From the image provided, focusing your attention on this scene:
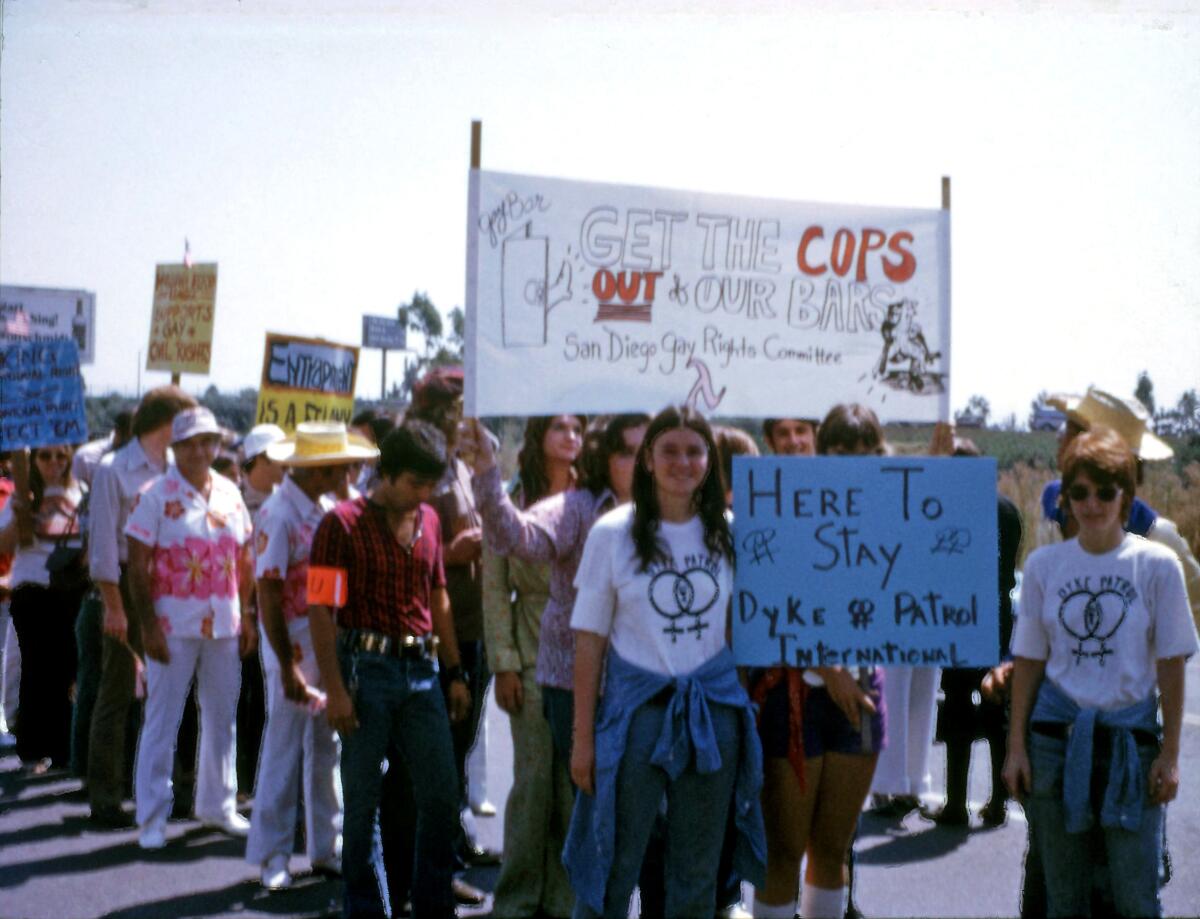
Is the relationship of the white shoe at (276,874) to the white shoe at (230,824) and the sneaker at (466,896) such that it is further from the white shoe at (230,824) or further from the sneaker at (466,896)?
the white shoe at (230,824)

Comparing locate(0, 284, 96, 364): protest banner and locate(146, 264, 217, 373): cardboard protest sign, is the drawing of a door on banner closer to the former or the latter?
locate(146, 264, 217, 373): cardboard protest sign

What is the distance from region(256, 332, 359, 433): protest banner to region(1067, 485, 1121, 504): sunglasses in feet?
17.0

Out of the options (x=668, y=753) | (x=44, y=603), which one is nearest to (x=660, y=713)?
(x=668, y=753)

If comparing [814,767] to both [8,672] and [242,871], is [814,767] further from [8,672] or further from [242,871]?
[8,672]

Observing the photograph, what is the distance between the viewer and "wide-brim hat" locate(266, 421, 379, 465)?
619cm

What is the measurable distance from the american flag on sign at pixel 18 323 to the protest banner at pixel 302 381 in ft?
6.90

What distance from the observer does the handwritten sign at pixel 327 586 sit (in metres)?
5.20

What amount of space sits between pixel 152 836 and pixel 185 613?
1.04 meters

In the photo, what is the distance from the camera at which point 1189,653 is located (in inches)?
174

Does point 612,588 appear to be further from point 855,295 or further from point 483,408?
point 855,295

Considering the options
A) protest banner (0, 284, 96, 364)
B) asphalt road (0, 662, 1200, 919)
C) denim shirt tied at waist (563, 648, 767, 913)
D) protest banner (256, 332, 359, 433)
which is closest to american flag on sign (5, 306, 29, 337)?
protest banner (0, 284, 96, 364)

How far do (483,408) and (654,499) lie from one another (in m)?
0.75

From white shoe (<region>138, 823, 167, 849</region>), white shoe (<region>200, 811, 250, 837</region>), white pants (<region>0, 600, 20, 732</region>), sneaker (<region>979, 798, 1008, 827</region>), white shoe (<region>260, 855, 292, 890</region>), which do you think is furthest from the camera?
white pants (<region>0, 600, 20, 732</region>)

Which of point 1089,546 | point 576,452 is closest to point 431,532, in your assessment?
point 576,452
